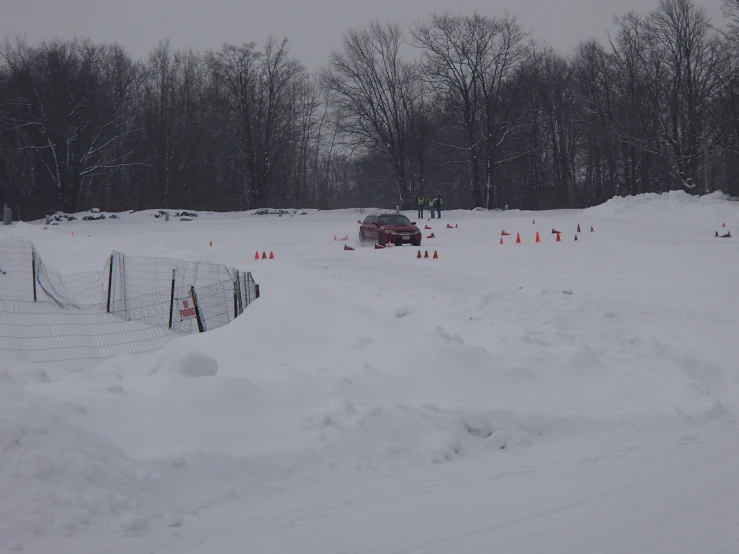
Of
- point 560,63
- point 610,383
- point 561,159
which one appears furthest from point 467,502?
point 560,63

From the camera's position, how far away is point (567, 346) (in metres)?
9.88

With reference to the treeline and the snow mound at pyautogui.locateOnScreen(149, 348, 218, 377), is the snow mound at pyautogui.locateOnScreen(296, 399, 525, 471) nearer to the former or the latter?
the snow mound at pyautogui.locateOnScreen(149, 348, 218, 377)

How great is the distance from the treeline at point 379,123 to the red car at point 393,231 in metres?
31.5

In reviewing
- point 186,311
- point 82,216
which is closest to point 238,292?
point 186,311

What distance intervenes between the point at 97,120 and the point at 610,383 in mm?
57982

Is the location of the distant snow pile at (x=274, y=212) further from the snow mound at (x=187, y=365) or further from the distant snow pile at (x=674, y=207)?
the snow mound at (x=187, y=365)

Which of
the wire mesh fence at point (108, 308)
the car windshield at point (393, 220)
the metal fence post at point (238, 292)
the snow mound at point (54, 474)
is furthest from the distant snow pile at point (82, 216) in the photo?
the snow mound at point (54, 474)

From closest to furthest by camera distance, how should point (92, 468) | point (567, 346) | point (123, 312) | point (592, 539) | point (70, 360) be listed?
1. point (592, 539)
2. point (92, 468)
3. point (567, 346)
4. point (70, 360)
5. point (123, 312)

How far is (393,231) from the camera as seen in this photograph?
97.9 ft

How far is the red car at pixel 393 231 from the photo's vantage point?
29.8 meters

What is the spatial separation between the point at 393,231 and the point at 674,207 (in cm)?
1866

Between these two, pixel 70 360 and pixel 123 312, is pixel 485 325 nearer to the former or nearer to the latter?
pixel 70 360

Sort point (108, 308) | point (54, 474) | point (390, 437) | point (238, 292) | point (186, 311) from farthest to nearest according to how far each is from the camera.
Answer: point (108, 308)
point (238, 292)
point (186, 311)
point (390, 437)
point (54, 474)

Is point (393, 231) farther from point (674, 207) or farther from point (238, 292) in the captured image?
point (674, 207)
